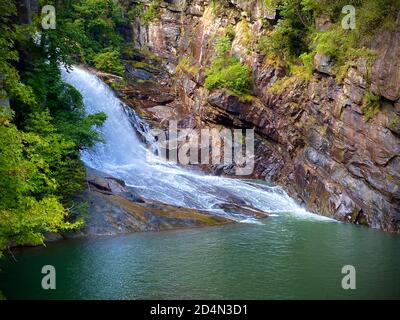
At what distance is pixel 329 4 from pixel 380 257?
61.8ft

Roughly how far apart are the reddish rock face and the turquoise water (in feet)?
12.3

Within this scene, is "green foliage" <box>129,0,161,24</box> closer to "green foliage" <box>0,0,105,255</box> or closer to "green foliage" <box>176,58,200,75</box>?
"green foliage" <box>176,58,200,75</box>

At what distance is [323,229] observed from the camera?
25.1 meters

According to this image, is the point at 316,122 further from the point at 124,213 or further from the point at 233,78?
the point at 124,213

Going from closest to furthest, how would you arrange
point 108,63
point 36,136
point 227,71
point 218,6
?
point 36,136, point 227,71, point 218,6, point 108,63

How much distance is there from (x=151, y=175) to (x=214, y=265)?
14.1 meters

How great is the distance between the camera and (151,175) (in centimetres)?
3116

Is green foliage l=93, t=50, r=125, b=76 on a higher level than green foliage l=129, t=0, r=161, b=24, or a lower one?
lower

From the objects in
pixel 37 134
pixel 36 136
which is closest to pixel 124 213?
pixel 37 134

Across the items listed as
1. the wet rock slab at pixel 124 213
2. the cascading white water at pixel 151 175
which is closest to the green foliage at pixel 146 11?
the cascading white water at pixel 151 175

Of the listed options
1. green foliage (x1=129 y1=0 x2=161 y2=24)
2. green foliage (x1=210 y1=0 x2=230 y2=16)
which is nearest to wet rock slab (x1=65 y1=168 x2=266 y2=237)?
green foliage (x1=210 y1=0 x2=230 y2=16)

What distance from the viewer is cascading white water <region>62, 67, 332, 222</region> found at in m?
28.2
